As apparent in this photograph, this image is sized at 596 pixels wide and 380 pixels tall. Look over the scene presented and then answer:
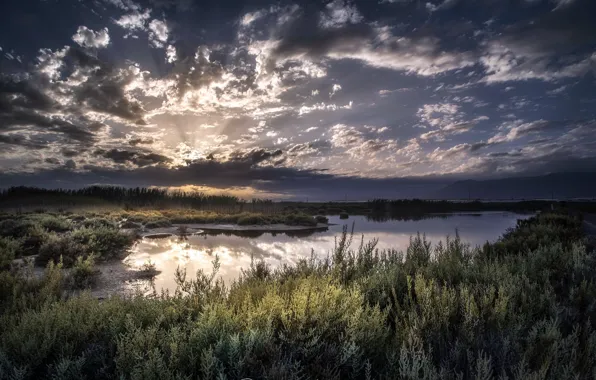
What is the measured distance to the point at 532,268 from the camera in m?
6.80

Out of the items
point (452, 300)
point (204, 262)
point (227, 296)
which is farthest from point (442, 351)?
point (204, 262)

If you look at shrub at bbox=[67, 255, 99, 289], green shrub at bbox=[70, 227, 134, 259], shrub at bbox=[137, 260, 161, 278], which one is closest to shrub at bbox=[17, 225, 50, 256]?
green shrub at bbox=[70, 227, 134, 259]

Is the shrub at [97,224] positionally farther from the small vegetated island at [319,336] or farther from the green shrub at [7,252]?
the small vegetated island at [319,336]

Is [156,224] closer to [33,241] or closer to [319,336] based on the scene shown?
[33,241]

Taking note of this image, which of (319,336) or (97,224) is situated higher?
(319,336)

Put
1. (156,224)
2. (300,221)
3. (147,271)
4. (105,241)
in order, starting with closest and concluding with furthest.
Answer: (147,271)
(105,241)
(156,224)
(300,221)

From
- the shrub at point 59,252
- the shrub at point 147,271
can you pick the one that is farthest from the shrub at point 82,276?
the shrub at point 59,252

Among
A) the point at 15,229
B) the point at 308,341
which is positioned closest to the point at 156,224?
the point at 15,229

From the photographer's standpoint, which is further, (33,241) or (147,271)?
(33,241)

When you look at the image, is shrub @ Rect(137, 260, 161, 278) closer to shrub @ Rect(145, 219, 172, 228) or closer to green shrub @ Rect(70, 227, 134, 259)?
green shrub @ Rect(70, 227, 134, 259)

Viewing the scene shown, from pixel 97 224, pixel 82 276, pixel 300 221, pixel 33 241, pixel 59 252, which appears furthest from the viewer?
pixel 300 221

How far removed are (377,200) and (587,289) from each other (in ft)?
245

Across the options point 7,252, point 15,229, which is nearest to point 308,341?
point 7,252

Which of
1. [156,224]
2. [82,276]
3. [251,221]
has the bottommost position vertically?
[251,221]
